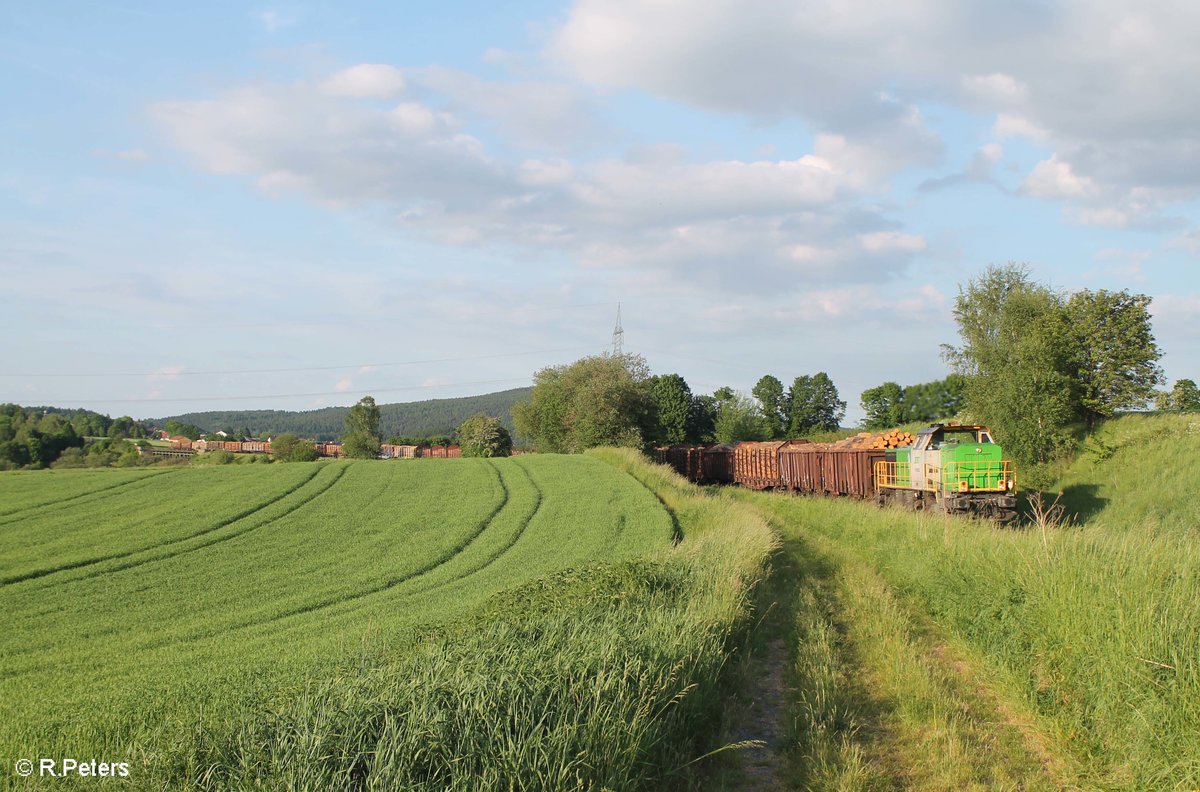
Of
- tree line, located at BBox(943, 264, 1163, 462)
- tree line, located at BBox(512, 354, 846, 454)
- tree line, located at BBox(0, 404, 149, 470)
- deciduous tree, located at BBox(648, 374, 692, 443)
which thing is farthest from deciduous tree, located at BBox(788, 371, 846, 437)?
tree line, located at BBox(0, 404, 149, 470)

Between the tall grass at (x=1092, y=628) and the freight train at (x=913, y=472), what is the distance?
813cm

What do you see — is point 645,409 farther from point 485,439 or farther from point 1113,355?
point 1113,355

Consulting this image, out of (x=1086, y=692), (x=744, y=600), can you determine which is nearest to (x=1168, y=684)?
Result: (x=1086, y=692)

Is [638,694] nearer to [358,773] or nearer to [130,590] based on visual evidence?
[358,773]

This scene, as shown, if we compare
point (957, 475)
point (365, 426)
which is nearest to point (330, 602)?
point (957, 475)

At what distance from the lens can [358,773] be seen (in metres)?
4.42

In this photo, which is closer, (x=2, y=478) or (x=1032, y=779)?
(x=1032, y=779)

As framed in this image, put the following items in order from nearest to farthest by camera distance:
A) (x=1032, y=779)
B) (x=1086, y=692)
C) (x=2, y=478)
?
(x=1032, y=779) < (x=1086, y=692) < (x=2, y=478)

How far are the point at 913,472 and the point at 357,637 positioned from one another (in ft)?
60.8

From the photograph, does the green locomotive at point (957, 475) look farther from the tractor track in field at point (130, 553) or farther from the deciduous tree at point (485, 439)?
the deciduous tree at point (485, 439)

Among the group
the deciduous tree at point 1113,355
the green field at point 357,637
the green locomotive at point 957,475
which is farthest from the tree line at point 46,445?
the deciduous tree at point 1113,355

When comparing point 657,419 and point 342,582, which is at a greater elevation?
point 657,419

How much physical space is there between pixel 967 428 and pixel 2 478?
101 ft

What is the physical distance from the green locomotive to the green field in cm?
648
